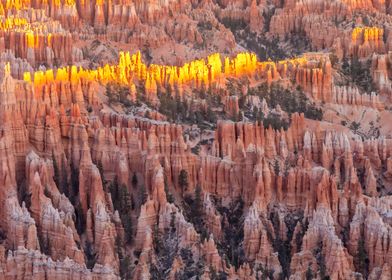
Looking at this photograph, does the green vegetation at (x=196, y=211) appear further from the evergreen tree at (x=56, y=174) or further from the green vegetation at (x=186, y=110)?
the green vegetation at (x=186, y=110)

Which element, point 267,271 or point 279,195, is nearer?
point 267,271

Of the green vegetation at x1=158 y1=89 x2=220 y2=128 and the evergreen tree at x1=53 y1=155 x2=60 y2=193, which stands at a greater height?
the green vegetation at x1=158 y1=89 x2=220 y2=128

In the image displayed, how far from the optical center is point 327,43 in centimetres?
7381

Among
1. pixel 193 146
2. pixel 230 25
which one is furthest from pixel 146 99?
pixel 230 25

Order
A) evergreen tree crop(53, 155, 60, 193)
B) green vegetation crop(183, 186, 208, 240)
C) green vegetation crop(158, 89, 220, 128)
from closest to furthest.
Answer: green vegetation crop(183, 186, 208, 240)
evergreen tree crop(53, 155, 60, 193)
green vegetation crop(158, 89, 220, 128)

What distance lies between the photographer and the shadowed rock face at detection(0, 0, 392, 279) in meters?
39.1

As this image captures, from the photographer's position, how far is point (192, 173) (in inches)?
1709

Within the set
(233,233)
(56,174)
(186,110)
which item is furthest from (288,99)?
(56,174)

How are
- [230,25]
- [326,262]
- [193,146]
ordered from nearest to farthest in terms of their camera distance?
1. [326,262]
2. [193,146]
3. [230,25]

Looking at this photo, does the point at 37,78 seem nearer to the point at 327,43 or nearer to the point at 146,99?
the point at 146,99

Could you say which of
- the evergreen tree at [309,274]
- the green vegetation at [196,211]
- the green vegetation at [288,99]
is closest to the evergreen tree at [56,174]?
the green vegetation at [196,211]

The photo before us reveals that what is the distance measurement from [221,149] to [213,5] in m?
40.5

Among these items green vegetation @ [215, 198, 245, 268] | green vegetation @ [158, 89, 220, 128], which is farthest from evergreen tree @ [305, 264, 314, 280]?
green vegetation @ [158, 89, 220, 128]

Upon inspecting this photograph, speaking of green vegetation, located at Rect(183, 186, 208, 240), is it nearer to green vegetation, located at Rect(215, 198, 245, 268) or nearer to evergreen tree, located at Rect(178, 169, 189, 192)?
evergreen tree, located at Rect(178, 169, 189, 192)
